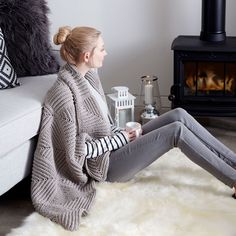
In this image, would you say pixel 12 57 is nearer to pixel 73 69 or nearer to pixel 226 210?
pixel 73 69

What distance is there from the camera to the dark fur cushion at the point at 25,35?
9.09 feet

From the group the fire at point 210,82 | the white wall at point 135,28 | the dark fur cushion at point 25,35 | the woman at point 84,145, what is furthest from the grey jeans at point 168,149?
the white wall at point 135,28

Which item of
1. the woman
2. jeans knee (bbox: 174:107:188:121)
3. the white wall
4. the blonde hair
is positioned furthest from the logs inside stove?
the blonde hair

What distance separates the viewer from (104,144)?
2375 millimetres

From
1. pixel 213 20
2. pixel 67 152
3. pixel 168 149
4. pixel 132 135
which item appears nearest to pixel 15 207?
pixel 67 152

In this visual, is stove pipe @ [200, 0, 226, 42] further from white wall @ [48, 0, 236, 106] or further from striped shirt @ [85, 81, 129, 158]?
striped shirt @ [85, 81, 129, 158]

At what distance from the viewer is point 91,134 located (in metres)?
2.41

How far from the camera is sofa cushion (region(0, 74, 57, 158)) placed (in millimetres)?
2174

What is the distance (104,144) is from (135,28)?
1.50m

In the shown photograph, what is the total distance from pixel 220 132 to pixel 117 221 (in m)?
1.39

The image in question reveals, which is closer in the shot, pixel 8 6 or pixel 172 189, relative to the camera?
pixel 172 189

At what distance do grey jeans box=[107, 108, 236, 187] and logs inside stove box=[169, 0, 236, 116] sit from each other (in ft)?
2.63

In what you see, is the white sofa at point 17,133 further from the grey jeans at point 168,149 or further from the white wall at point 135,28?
the white wall at point 135,28

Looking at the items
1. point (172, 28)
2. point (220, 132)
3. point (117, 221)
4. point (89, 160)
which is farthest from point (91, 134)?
point (172, 28)
